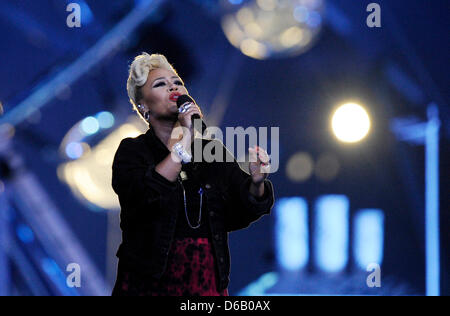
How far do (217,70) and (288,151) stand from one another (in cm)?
71

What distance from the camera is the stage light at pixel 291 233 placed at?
3.34m

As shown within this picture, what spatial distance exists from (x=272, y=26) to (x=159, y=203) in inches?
87.2

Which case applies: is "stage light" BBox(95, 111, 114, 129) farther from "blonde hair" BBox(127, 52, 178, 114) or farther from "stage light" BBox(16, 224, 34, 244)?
"blonde hair" BBox(127, 52, 178, 114)

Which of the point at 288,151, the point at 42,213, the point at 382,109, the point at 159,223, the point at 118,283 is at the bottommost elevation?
the point at 118,283

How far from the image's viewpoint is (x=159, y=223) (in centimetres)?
146

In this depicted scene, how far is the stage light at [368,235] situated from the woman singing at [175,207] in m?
1.98

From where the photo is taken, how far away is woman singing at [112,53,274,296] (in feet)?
4.71

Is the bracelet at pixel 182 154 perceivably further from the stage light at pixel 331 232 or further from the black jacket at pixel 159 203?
the stage light at pixel 331 232

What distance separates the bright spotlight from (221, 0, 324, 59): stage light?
486 mm

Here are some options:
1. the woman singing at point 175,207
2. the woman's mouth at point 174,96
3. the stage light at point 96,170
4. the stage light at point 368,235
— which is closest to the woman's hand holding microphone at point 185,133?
the woman singing at point 175,207

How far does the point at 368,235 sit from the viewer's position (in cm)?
343

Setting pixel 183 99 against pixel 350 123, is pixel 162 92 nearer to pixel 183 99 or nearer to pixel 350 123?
pixel 183 99

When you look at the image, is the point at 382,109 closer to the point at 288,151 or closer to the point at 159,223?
the point at 288,151
